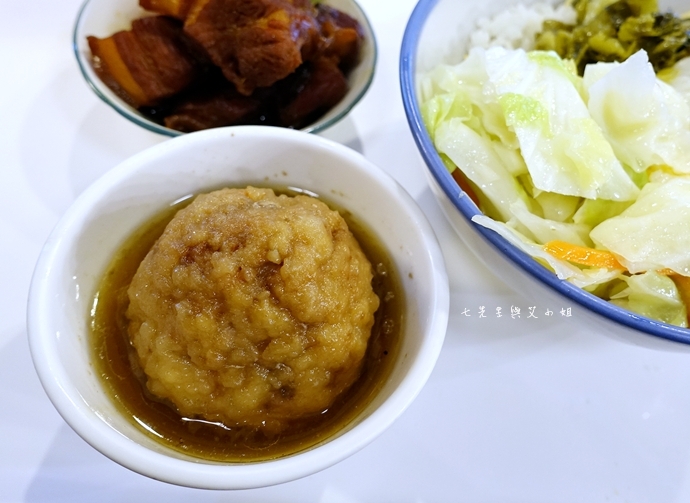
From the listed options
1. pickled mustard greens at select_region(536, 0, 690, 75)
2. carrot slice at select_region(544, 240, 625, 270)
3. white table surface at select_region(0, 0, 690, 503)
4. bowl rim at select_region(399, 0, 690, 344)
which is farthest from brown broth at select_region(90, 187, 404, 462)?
pickled mustard greens at select_region(536, 0, 690, 75)

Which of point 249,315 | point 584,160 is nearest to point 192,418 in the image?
point 249,315

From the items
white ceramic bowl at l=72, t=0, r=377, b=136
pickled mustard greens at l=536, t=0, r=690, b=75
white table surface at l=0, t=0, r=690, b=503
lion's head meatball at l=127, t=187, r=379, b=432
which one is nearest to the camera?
lion's head meatball at l=127, t=187, r=379, b=432

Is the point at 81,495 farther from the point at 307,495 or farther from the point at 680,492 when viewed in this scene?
the point at 680,492

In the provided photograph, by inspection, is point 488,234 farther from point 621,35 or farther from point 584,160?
point 621,35

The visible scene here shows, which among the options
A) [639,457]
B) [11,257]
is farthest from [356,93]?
[639,457]

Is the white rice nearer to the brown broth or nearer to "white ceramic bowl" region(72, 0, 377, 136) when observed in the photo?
"white ceramic bowl" region(72, 0, 377, 136)

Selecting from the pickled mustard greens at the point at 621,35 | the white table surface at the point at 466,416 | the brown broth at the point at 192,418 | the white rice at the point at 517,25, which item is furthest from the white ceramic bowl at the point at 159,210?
the pickled mustard greens at the point at 621,35
